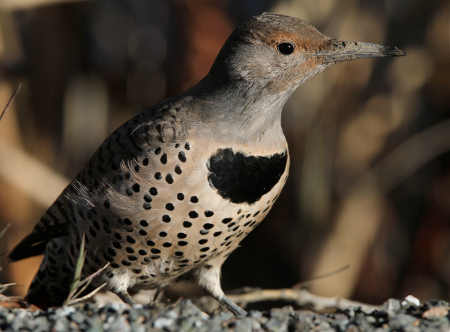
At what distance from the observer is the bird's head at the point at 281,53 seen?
316 centimetres

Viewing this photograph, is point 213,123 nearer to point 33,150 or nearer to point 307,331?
point 307,331

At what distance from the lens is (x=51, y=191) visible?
550cm

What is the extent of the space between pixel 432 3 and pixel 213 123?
322cm

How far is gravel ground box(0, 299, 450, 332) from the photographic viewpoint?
8.14 feet

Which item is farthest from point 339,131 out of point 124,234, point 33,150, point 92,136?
point 124,234

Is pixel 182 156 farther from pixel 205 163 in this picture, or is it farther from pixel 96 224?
pixel 96 224

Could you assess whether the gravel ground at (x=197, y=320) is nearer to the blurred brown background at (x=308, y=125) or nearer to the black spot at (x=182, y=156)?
the black spot at (x=182, y=156)

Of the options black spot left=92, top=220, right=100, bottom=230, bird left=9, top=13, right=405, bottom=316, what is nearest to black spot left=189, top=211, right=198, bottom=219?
bird left=9, top=13, right=405, bottom=316

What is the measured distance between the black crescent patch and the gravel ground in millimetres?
561

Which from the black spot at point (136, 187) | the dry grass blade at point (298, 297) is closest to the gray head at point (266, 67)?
the black spot at point (136, 187)

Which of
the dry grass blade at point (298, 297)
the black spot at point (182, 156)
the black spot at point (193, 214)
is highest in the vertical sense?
the black spot at point (182, 156)

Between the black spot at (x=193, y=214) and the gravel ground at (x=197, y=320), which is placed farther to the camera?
the black spot at (x=193, y=214)

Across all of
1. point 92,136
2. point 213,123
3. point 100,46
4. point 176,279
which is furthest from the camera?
point 100,46

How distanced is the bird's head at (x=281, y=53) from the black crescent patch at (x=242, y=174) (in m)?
0.32
